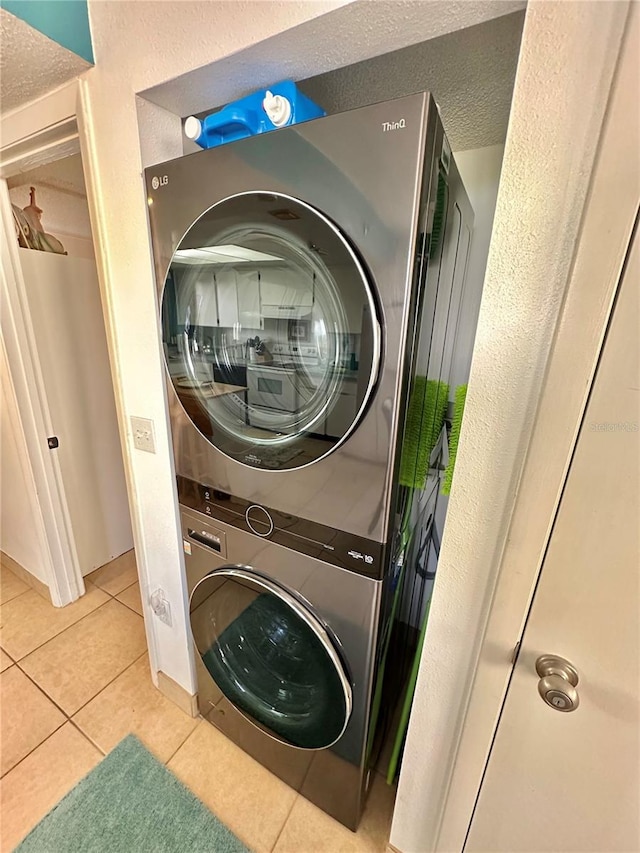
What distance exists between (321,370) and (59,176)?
6.70ft

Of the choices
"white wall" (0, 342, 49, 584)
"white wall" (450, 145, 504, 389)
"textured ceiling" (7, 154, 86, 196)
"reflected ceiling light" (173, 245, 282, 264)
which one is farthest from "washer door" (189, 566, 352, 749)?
"textured ceiling" (7, 154, 86, 196)

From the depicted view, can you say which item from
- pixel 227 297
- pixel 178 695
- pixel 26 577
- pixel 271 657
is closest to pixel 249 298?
pixel 227 297

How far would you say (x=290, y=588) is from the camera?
927mm

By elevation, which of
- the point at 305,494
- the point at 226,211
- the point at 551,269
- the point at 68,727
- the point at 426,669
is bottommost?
the point at 68,727

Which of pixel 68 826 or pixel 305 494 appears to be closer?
pixel 305 494

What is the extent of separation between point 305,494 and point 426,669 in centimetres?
49

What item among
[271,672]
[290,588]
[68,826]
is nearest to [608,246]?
[290,588]

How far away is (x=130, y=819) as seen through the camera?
1114mm

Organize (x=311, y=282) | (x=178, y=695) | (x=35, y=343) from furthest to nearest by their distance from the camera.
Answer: (x=35, y=343) → (x=178, y=695) → (x=311, y=282)

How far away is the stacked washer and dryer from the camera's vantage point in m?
0.63

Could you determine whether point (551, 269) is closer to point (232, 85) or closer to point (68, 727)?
point (232, 85)

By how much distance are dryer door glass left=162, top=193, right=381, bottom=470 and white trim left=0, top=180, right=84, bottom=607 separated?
44.9 inches

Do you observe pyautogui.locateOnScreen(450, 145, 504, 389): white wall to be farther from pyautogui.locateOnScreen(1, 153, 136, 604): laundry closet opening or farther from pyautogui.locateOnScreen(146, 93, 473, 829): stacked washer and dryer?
pyautogui.locateOnScreen(1, 153, 136, 604): laundry closet opening

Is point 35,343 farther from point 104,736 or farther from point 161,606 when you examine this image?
point 104,736
